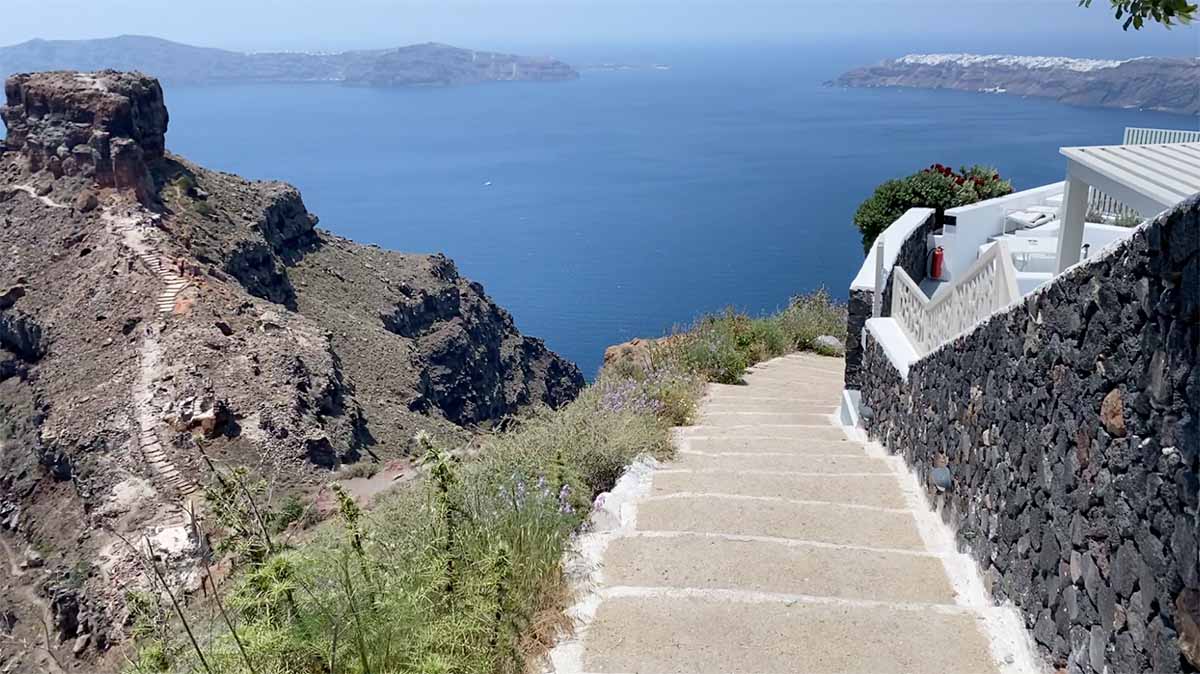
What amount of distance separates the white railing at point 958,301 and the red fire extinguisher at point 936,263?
3.78 m

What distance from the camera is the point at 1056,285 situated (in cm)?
342

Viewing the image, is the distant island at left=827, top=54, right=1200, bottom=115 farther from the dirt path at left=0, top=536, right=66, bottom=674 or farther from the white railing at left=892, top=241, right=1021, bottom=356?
the dirt path at left=0, top=536, right=66, bottom=674

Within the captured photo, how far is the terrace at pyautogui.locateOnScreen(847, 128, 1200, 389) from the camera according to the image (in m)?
4.75

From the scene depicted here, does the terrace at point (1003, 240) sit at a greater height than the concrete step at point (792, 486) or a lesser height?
greater

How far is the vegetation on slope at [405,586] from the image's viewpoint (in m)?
2.90

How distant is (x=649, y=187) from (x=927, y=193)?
99319 mm

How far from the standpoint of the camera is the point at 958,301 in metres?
5.35

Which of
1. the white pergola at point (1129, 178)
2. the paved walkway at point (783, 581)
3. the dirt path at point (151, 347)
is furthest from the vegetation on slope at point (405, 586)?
the dirt path at point (151, 347)

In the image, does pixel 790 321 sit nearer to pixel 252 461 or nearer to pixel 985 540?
pixel 985 540

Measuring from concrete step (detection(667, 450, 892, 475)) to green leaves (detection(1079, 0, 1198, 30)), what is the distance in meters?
3.80

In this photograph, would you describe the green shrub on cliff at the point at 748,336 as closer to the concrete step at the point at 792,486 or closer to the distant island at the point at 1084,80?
the concrete step at the point at 792,486

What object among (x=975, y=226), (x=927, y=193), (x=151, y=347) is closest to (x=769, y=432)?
(x=975, y=226)

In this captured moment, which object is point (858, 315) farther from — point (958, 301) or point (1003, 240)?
point (958, 301)

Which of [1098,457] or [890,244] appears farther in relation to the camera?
[890,244]
